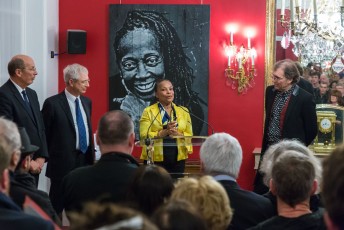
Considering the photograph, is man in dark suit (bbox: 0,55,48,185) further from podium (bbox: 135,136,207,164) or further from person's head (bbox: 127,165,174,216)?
person's head (bbox: 127,165,174,216)

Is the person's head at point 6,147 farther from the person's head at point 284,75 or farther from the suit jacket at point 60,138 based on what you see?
the person's head at point 284,75

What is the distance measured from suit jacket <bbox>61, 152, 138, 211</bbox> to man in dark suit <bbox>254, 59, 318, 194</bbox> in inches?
126

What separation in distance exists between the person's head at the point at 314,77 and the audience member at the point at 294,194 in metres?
5.52

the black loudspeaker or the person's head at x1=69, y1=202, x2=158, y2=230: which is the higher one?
the black loudspeaker

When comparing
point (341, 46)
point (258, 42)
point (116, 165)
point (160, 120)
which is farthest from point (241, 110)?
point (116, 165)

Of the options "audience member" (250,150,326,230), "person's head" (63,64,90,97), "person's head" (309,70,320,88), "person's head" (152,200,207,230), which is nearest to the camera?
"person's head" (152,200,207,230)

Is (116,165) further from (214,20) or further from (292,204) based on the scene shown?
(214,20)

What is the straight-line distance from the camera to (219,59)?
9.09 metres

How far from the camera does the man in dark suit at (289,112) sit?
6996 mm

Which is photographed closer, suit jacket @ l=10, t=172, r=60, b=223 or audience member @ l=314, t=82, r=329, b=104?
suit jacket @ l=10, t=172, r=60, b=223

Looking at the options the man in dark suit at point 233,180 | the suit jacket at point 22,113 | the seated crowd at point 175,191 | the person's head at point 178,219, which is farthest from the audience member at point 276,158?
the suit jacket at point 22,113

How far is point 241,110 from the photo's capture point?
912cm

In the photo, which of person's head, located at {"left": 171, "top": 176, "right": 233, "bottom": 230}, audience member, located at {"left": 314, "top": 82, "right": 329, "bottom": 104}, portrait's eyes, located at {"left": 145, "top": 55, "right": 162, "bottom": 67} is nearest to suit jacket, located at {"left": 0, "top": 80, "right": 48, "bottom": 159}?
portrait's eyes, located at {"left": 145, "top": 55, "right": 162, "bottom": 67}

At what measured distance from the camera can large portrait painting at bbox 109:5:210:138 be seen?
9070 mm
